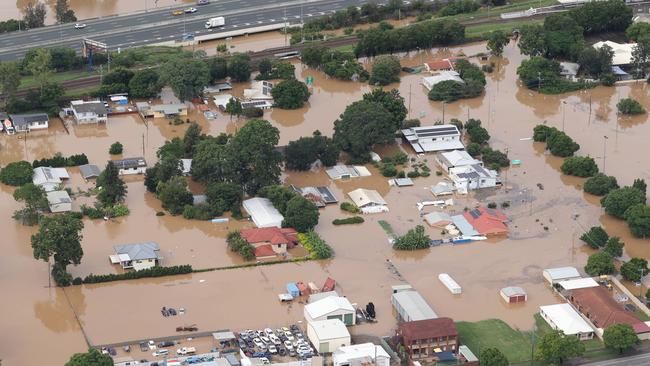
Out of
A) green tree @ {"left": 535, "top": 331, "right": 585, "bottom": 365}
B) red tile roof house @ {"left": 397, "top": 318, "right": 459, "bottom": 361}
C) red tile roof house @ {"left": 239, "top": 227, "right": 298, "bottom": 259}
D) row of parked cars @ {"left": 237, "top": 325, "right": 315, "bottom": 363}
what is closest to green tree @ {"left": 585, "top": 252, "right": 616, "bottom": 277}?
green tree @ {"left": 535, "top": 331, "right": 585, "bottom": 365}

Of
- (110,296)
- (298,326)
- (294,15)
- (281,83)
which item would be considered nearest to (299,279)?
(298,326)

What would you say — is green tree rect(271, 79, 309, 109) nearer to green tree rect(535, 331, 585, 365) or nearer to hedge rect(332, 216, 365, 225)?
hedge rect(332, 216, 365, 225)

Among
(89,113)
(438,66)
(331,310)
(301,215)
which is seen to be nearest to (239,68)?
(89,113)

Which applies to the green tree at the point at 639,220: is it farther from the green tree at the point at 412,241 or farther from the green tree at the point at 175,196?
the green tree at the point at 175,196

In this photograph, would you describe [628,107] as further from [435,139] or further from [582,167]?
[435,139]

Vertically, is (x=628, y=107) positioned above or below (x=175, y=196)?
below

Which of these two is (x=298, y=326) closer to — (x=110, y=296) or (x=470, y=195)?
(x=110, y=296)

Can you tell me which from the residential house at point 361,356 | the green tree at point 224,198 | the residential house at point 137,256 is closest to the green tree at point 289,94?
the green tree at point 224,198
